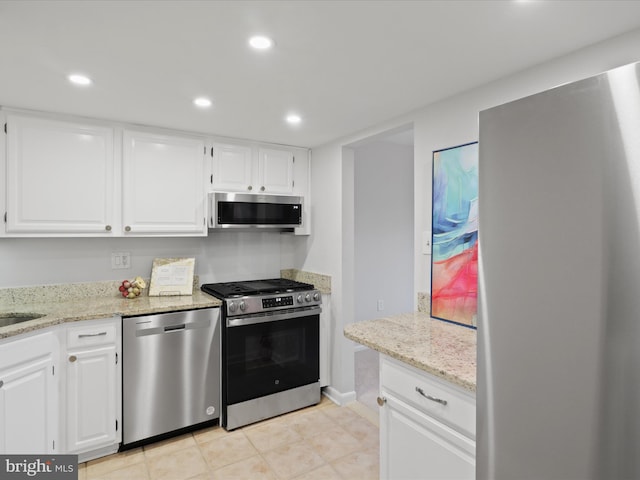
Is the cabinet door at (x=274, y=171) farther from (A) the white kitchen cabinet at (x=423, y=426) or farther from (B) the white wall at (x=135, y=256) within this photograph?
(A) the white kitchen cabinet at (x=423, y=426)

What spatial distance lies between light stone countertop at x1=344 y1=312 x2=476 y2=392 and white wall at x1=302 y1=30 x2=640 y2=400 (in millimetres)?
365

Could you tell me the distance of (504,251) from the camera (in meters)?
0.87

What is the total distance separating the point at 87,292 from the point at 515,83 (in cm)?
311

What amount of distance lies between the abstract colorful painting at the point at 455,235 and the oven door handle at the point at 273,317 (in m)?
1.09

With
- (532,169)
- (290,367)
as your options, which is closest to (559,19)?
(532,169)

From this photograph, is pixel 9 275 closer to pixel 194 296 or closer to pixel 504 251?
pixel 194 296

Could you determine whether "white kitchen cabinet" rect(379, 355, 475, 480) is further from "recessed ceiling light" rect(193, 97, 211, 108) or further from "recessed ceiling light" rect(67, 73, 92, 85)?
"recessed ceiling light" rect(67, 73, 92, 85)

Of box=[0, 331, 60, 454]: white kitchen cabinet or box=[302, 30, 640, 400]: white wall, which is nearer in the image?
box=[302, 30, 640, 400]: white wall

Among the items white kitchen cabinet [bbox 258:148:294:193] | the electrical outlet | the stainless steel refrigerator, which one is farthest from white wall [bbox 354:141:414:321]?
the stainless steel refrigerator

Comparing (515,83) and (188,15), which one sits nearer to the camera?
(188,15)

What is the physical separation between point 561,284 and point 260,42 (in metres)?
1.40

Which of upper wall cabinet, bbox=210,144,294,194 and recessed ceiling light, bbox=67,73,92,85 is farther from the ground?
recessed ceiling light, bbox=67,73,92,85

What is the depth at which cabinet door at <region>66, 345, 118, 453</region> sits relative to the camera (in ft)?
7.18

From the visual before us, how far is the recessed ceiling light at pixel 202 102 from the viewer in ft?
7.13
